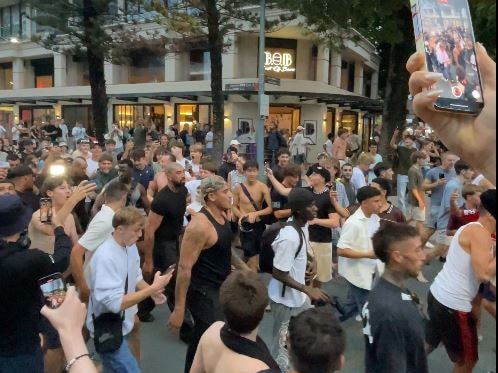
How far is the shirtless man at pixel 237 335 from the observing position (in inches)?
104

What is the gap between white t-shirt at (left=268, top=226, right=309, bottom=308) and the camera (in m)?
4.67

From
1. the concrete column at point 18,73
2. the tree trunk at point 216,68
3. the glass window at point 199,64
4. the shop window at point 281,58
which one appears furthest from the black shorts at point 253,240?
the concrete column at point 18,73

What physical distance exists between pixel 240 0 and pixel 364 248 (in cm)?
1337

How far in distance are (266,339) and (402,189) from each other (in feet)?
23.8

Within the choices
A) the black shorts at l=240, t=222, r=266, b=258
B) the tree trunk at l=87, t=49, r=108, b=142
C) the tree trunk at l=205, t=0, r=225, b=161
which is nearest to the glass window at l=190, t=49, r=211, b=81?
the tree trunk at l=87, t=49, r=108, b=142

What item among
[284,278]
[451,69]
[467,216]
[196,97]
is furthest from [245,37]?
[451,69]

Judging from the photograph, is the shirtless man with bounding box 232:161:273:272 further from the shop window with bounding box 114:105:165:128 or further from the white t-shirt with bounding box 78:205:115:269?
the shop window with bounding box 114:105:165:128

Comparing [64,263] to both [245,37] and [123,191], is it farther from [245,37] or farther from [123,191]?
[245,37]

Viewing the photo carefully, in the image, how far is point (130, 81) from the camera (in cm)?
3275

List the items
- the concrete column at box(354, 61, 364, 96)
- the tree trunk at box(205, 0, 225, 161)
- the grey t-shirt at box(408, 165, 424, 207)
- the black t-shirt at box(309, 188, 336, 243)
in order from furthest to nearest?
the concrete column at box(354, 61, 364, 96) < the tree trunk at box(205, 0, 225, 161) < the grey t-shirt at box(408, 165, 424, 207) < the black t-shirt at box(309, 188, 336, 243)

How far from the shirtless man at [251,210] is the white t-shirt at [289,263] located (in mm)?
2644

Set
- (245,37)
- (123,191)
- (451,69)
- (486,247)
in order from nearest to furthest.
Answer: (451,69), (486,247), (123,191), (245,37)

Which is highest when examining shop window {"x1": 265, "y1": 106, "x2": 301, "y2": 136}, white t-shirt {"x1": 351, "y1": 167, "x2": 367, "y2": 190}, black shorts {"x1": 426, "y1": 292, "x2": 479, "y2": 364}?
shop window {"x1": 265, "y1": 106, "x2": 301, "y2": 136}

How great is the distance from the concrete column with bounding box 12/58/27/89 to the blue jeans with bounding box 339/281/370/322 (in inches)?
1498
